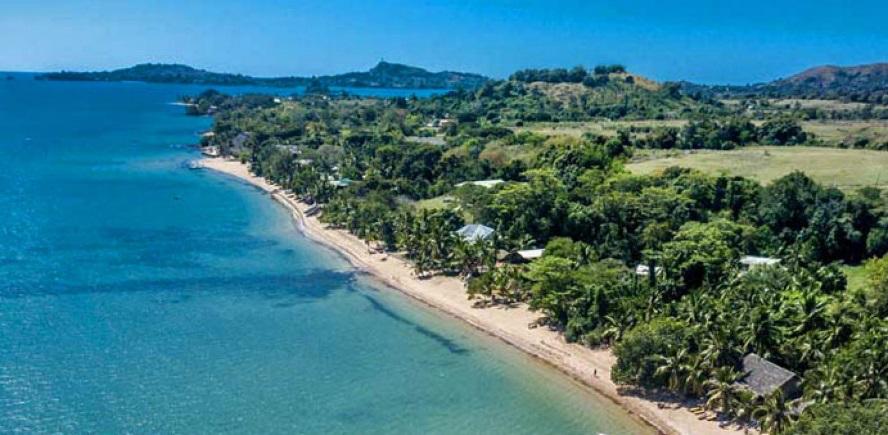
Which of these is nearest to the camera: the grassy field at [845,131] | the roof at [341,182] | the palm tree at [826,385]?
the palm tree at [826,385]

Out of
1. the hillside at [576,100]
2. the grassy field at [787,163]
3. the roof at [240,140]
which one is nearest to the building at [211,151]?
the roof at [240,140]

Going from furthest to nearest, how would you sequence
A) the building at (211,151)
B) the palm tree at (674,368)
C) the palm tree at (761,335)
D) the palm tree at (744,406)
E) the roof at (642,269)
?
the building at (211,151) < the roof at (642,269) < the palm tree at (761,335) < the palm tree at (674,368) < the palm tree at (744,406)

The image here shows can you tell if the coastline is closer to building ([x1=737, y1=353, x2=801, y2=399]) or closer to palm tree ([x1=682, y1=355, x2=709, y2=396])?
palm tree ([x1=682, y1=355, x2=709, y2=396])

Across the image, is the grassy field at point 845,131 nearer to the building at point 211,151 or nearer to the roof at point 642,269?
the roof at point 642,269

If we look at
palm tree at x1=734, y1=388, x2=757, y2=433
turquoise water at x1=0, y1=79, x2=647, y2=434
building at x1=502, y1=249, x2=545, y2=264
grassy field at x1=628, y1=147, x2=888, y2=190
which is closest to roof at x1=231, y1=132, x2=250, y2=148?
turquoise water at x1=0, y1=79, x2=647, y2=434

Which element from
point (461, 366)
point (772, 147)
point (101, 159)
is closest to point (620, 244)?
point (461, 366)

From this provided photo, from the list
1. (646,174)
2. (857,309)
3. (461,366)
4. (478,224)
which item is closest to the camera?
(857,309)

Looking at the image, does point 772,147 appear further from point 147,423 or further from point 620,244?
point 147,423
